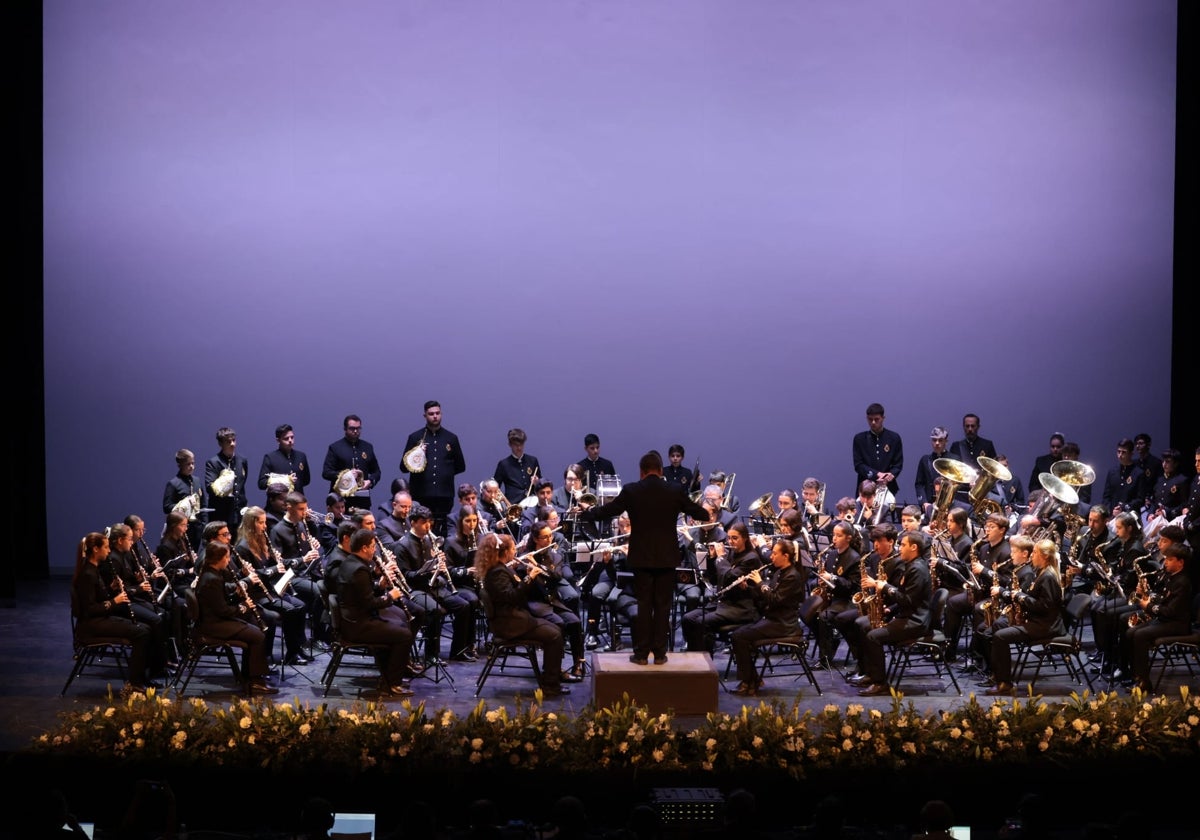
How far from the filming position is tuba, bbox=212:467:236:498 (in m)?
11.3

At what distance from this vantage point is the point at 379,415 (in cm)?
1327

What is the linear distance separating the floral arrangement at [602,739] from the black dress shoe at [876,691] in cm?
156

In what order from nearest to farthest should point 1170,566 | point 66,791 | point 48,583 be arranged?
point 66,791, point 1170,566, point 48,583

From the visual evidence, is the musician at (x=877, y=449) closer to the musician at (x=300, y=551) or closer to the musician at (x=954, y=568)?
the musician at (x=954, y=568)

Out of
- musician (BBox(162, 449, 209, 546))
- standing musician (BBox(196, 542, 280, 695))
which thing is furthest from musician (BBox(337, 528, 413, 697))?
musician (BBox(162, 449, 209, 546))

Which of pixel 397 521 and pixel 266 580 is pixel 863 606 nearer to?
pixel 397 521

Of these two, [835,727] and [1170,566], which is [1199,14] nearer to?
[1170,566]

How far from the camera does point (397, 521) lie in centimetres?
1034

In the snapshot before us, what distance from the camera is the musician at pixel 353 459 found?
12.0 m

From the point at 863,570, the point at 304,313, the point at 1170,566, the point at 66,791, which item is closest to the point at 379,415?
the point at 304,313

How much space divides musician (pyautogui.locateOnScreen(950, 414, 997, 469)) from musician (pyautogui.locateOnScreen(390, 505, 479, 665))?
5.32m

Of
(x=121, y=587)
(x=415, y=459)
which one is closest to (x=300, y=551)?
(x=121, y=587)

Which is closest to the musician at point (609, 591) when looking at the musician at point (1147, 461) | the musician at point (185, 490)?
the musician at point (185, 490)

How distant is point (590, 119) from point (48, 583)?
699cm
